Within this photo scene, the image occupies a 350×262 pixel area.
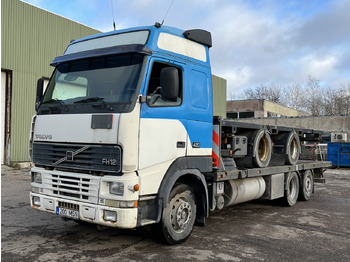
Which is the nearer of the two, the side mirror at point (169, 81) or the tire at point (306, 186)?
the side mirror at point (169, 81)

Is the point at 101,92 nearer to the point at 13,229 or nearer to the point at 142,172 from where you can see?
the point at 142,172

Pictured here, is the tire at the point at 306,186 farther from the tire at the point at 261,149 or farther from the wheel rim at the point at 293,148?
the tire at the point at 261,149

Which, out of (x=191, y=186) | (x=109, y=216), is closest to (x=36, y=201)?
(x=109, y=216)

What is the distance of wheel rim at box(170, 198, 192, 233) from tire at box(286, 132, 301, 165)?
12.4 feet

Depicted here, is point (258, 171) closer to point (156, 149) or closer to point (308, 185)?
point (156, 149)

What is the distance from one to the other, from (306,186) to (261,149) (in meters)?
2.82

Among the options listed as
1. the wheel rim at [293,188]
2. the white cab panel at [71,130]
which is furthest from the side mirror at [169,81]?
the wheel rim at [293,188]

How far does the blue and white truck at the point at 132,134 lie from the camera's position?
4.57 m

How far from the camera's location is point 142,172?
467cm

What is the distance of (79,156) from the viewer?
4816 mm

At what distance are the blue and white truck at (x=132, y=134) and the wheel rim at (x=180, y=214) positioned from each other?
0.05 ft

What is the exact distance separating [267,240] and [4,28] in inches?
622

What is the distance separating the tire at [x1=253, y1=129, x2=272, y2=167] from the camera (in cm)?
717

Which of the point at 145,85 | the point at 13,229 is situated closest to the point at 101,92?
the point at 145,85
